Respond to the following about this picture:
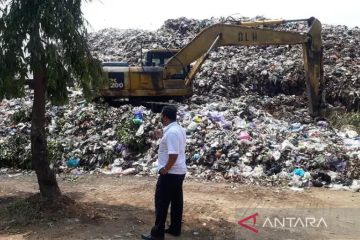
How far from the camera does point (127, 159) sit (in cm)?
941

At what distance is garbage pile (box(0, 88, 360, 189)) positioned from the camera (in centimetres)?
831

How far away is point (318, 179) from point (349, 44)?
9.84 metres

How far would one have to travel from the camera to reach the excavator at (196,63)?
11086 mm

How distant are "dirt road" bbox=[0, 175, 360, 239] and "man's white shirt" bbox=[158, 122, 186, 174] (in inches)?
35.5

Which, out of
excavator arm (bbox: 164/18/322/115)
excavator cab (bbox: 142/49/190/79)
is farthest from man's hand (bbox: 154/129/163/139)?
excavator cab (bbox: 142/49/190/79)

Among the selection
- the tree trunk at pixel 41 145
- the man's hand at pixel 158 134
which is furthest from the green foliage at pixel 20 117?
the tree trunk at pixel 41 145

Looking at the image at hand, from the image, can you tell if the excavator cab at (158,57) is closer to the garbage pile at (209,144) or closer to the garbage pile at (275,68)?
the garbage pile at (209,144)

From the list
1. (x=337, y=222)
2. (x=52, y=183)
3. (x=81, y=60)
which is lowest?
(x=337, y=222)

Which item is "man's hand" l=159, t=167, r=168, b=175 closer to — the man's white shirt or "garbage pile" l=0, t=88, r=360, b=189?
the man's white shirt

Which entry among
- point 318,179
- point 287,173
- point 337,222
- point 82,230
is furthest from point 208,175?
point 82,230

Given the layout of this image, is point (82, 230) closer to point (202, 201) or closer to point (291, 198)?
point (202, 201)

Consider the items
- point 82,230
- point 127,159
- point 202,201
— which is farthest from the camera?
point 127,159

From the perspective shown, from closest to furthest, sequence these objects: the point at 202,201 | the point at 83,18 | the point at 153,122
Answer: the point at 83,18 < the point at 202,201 < the point at 153,122

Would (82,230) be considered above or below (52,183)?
below
